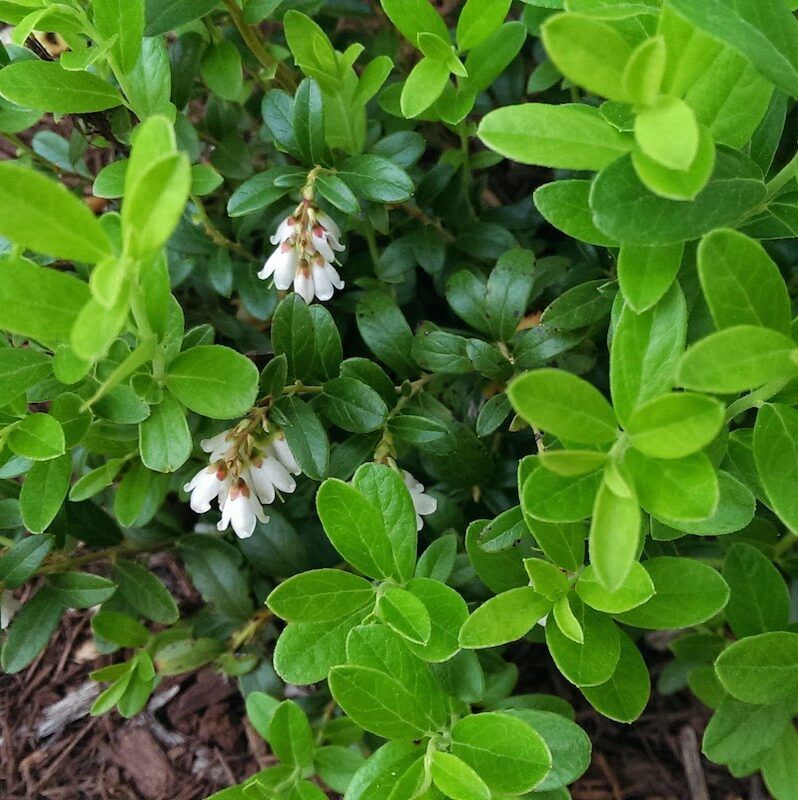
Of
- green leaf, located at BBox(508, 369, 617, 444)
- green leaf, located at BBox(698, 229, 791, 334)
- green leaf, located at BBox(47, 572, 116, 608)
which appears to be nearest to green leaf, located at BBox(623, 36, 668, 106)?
green leaf, located at BBox(698, 229, 791, 334)

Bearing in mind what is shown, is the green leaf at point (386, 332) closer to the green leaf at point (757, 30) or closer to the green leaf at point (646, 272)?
the green leaf at point (646, 272)

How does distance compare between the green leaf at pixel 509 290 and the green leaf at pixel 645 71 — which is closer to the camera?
the green leaf at pixel 645 71

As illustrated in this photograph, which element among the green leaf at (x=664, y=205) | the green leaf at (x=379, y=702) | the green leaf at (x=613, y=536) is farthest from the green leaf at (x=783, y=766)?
the green leaf at (x=664, y=205)

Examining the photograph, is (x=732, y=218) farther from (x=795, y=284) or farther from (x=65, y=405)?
(x=65, y=405)

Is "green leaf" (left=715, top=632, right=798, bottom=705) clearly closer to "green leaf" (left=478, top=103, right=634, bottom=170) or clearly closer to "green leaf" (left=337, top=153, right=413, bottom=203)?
"green leaf" (left=478, top=103, right=634, bottom=170)

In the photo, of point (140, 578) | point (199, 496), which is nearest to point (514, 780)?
point (199, 496)

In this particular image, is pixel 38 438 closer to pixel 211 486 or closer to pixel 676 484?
pixel 211 486

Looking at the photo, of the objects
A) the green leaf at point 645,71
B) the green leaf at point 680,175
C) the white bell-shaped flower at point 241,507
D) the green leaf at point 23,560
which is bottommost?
the green leaf at point 23,560

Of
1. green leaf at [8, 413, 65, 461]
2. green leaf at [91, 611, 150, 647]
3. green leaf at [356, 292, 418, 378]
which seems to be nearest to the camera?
green leaf at [8, 413, 65, 461]
